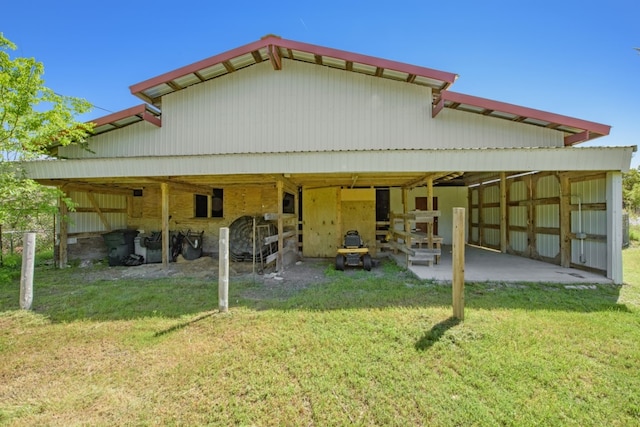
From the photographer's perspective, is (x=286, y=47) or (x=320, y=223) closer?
(x=286, y=47)

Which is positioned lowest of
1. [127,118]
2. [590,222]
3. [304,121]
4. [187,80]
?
[590,222]

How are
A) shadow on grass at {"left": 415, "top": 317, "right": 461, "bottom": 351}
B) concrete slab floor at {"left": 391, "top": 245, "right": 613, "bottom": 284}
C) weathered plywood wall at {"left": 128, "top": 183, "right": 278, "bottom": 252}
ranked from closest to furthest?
shadow on grass at {"left": 415, "top": 317, "right": 461, "bottom": 351}, concrete slab floor at {"left": 391, "top": 245, "right": 613, "bottom": 284}, weathered plywood wall at {"left": 128, "top": 183, "right": 278, "bottom": 252}

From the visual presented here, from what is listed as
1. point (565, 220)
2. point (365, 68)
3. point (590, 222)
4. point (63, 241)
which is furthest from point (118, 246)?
point (590, 222)

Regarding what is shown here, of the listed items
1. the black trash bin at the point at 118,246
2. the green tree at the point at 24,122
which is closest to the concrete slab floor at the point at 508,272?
the green tree at the point at 24,122

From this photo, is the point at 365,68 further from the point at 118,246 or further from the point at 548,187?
the point at 118,246

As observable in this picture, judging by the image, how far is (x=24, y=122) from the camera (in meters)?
4.72

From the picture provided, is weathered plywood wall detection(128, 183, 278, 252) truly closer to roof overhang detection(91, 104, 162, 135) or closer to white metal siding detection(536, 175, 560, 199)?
roof overhang detection(91, 104, 162, 135)

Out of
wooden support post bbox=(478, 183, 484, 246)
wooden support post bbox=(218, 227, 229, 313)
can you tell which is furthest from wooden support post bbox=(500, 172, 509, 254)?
wooden support post bbox=(218, 227, 229, 313)

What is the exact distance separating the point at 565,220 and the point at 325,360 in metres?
6.83

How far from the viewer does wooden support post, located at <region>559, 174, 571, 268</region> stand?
6.07 metres

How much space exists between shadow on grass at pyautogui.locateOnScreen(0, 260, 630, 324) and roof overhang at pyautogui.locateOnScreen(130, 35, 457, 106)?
4.85m

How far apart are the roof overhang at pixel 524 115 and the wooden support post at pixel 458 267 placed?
4181 millimetres

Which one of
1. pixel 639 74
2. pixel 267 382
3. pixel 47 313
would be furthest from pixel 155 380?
pixel 639 74

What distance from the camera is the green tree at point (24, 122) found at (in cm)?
451
